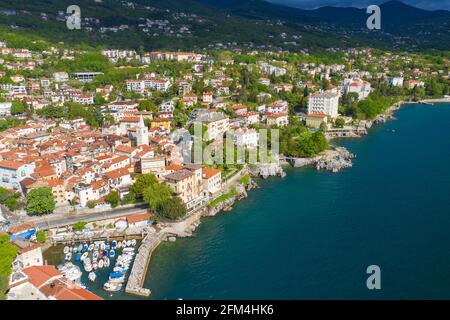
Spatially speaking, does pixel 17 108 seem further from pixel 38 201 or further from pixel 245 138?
pixel 245 138

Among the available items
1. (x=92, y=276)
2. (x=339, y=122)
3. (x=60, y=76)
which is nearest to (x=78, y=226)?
(x=92, y=276)

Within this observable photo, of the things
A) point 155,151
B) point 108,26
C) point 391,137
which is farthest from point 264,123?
point 108,26

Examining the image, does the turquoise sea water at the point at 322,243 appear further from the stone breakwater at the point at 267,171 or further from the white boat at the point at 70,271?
the white boat at the point at 70,271

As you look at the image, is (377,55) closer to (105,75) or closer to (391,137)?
(391,137)

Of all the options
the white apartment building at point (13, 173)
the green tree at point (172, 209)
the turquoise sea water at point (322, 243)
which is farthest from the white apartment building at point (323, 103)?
the white apartment building at point (13, 173)

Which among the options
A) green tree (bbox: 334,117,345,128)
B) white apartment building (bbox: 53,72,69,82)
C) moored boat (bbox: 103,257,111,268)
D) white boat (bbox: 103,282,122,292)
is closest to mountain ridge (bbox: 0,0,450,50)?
white apartment building (bbox: 53,72,69,82)
